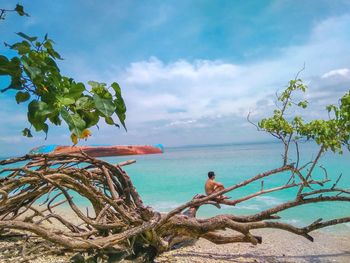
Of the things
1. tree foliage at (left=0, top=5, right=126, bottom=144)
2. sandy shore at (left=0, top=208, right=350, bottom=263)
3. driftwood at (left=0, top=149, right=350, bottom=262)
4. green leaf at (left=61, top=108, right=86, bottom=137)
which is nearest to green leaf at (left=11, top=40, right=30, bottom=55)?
tree foliage at (left=0, top=5, right=126, bottom=144)

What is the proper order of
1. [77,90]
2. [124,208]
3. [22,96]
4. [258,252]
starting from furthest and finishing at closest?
1. [258,252]
2. [124,208]
3. [22,96]
4. [77,90]

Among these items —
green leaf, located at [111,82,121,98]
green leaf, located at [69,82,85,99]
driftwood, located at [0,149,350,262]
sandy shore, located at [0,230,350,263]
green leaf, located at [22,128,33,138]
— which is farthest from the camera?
sandy shore, located at [0,230,350,263]

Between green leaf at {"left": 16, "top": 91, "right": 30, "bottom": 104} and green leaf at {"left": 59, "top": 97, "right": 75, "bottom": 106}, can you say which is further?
green leaf at {"left": 16, "top": 91, "right": 30, "bottom": 104}

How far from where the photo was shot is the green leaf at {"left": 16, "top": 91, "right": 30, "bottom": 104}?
3.63ft

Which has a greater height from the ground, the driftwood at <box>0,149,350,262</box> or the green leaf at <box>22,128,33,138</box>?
the green leaf at <box>22,128,33,138</box>

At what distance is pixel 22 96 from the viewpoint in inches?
44.1

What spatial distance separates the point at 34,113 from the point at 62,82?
11.4 inches

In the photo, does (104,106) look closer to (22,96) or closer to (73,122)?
(73,122)

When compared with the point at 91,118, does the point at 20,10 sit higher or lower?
higher

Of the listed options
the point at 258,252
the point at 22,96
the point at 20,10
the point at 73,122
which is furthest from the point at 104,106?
the point at 258,252

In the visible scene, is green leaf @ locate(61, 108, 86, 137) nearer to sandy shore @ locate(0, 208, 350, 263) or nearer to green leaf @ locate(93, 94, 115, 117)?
green leaf @ locate(93, 94, 115, 117)

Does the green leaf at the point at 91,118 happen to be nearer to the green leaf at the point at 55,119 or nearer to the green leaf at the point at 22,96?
the green leaf at the point at 55,119

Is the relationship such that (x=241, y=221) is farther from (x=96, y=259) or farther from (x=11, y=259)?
(x=11, y=259)

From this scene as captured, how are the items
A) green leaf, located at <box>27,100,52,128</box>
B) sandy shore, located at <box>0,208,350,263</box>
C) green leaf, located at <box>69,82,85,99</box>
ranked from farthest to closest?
sandy shore, located at <box>0,208,350,263</box> < green leaf, located at <box>69,82,85,99</box> < green leaf, located at <box>27,100,52,128</box>
